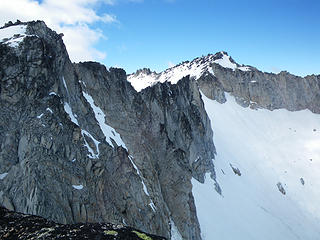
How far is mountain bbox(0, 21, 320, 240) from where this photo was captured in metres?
24.3

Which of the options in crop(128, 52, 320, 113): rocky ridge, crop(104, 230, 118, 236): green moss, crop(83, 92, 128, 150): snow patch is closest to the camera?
crop(104, 230, 118, 236): green moss

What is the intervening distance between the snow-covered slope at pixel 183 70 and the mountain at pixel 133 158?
71.5 feet

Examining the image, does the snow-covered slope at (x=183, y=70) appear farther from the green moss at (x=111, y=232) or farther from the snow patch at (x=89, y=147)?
the green moss at (x=111, y=232)

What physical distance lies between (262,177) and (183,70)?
58.9 m

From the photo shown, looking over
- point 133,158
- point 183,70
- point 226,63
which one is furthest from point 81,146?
point 226,63

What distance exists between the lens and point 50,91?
27.4 m

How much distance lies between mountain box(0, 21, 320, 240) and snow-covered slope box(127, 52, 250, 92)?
71.5 feet

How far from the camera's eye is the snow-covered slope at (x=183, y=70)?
4427 inches

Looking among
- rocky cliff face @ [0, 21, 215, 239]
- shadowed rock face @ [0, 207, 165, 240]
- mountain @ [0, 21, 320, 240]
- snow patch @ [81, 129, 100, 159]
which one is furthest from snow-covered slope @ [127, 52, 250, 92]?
shadowed rock face @ [0, 207, 165, 240]

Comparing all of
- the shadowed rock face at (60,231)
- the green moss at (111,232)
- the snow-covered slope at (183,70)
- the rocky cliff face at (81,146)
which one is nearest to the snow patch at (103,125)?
the rocky cliff face at (81,146)

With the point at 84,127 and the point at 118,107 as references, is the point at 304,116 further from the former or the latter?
the point at 84,127

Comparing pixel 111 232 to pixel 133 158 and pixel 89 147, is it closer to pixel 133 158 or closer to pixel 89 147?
pixel 89 147

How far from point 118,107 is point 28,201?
20351 mm

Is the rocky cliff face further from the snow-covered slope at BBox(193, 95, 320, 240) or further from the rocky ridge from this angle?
the rocky ridge
